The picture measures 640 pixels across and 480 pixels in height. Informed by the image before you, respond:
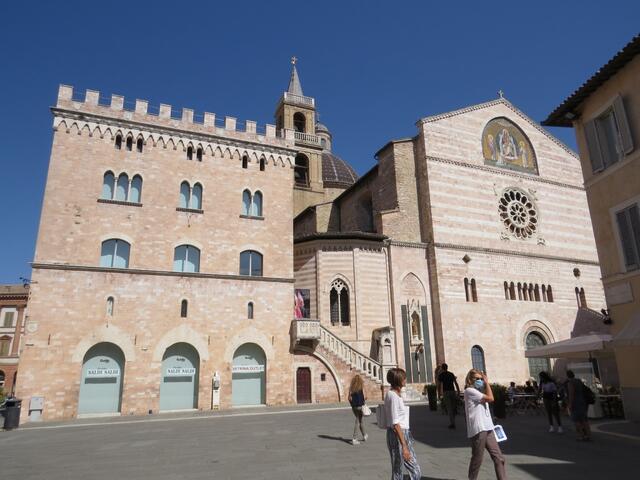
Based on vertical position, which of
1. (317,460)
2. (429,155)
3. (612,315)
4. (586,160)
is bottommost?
(317,460)

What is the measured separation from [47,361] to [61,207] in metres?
6.04

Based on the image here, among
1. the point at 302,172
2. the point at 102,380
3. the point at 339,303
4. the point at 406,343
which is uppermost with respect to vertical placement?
the point at 302,172

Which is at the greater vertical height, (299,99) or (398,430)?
(299,99)

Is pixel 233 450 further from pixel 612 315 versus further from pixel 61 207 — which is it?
pixel 61 207

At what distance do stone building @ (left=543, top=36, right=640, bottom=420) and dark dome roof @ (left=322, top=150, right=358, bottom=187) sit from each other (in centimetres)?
2964

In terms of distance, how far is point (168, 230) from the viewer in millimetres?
19906

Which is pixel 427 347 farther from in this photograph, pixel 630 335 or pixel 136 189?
pixel 136 189

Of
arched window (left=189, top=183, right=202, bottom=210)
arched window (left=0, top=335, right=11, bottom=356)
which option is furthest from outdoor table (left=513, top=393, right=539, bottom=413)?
arched window (left=0, top=335, right=11, bottom=356)

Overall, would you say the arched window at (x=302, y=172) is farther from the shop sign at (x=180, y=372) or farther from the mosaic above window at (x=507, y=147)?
the shop sign at (x=180, y=372)

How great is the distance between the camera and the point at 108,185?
1970cm

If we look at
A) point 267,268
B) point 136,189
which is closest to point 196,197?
point 136,189

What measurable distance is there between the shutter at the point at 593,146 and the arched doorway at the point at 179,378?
1589cm

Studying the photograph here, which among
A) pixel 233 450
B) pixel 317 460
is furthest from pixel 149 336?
pixel 317 460

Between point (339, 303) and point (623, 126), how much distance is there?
1435 cm
